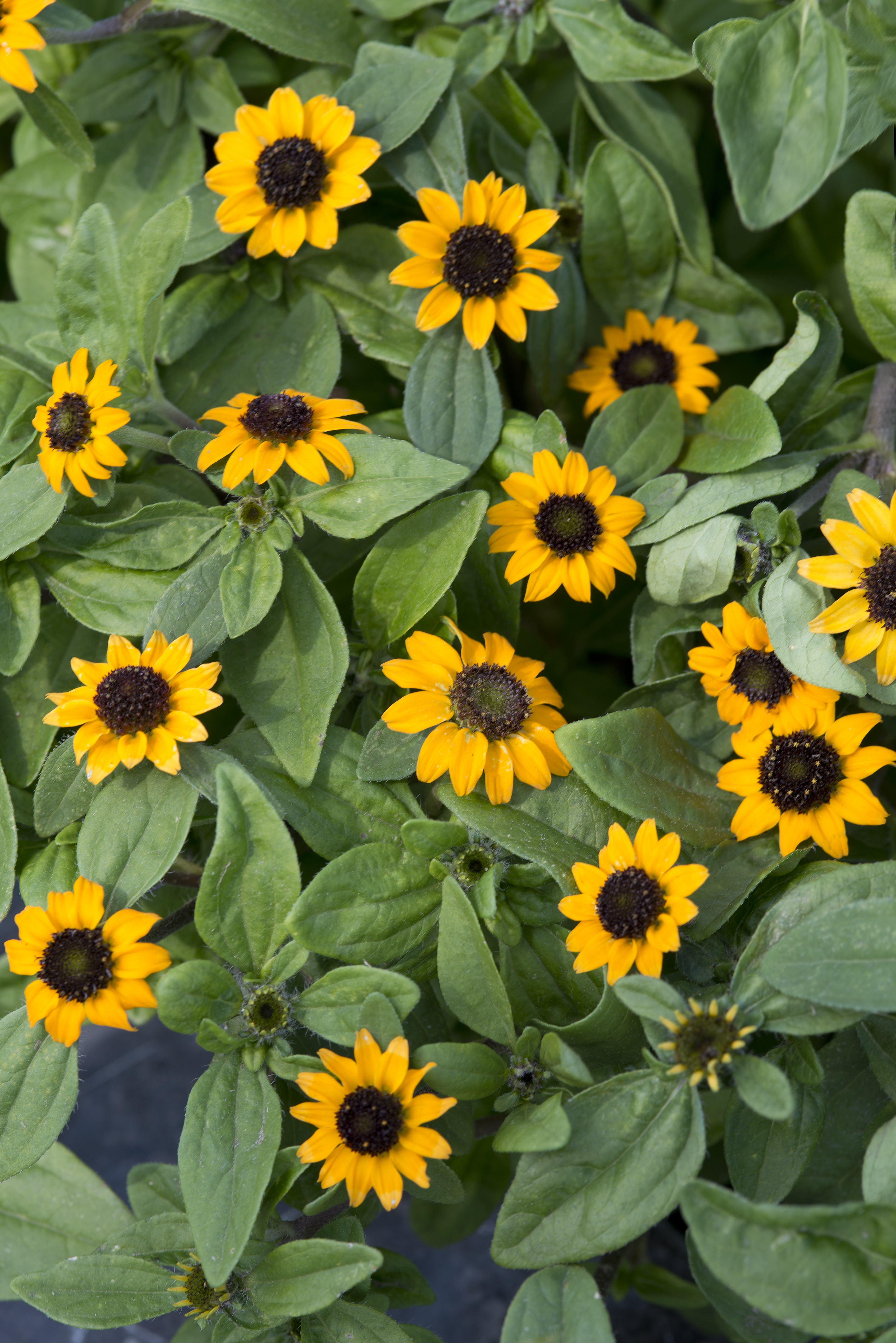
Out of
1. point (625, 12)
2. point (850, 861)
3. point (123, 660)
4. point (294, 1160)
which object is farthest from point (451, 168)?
point (294, 1160)

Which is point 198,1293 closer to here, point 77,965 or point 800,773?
point 77,965

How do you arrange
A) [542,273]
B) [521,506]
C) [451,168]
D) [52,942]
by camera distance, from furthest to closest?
1. [542,273]
2. [451,168]
3. [521,506]
4. [52,942]

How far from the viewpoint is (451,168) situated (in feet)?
Result: 4.11

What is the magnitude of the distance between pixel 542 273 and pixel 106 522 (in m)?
0.64

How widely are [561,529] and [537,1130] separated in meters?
0.58

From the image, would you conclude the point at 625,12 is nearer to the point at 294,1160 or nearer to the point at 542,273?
the point at 542,273

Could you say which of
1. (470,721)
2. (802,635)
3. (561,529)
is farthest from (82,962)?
(802,635)

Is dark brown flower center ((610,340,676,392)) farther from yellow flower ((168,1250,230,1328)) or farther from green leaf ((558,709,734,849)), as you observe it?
yellow flower ((168,1250,230,1328))

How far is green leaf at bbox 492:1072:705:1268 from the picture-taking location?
91cm

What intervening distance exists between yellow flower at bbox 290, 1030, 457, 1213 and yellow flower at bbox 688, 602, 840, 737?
467 millimetres

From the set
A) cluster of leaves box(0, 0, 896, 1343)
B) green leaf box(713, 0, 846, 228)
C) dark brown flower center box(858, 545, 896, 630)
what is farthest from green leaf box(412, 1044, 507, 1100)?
green leaf box(713, 0, 846, 228)

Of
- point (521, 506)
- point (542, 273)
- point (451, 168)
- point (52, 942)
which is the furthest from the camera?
point (542, 273)

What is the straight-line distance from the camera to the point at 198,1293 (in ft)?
3.20

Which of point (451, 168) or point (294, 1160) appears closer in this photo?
point (294, 1160)
